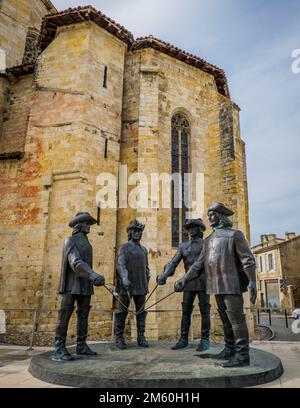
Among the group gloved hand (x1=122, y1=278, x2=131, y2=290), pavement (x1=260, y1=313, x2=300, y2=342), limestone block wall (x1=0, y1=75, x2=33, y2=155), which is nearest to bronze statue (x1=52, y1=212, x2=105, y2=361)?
gloved hand (x1=122, y1=278, x2=131, y2=290)

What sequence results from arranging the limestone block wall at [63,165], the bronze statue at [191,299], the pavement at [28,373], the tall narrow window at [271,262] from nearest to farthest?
1. the pavement at [28,373]
2. the bronze statue at [191,299]
3. the limestone block wall at [63,165]
4. the tall narrow window at [271,262]

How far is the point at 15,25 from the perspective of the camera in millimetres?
15328

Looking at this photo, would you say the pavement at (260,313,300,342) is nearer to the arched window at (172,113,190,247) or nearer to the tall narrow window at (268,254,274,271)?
the arched window at (172,113,190,247)

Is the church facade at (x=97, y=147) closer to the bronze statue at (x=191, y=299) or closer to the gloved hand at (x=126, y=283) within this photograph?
the bronze statue at (x=191, y=299)

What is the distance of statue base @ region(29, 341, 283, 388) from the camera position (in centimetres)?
329

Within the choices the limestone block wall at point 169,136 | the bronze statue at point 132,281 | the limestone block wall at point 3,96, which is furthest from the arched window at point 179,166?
the limestone block wall at point 3,96

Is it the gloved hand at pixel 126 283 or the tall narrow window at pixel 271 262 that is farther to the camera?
the tall narrow window at pixel 271 262

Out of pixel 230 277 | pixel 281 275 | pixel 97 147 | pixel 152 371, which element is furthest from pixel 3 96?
pixel 281 275

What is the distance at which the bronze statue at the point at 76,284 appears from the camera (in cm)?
444

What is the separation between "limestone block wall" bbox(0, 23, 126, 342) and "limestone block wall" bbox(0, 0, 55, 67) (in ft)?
14.7

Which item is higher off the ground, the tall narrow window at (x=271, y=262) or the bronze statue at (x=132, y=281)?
the tall narrow window at (x=271, y=262)

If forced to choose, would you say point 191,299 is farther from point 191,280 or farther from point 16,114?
point 16,114

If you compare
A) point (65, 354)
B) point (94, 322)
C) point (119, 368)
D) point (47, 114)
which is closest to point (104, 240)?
point (94, 322)

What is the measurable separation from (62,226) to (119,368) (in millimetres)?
6598
